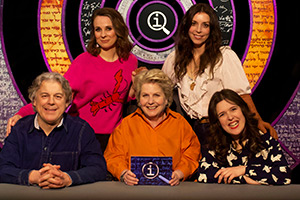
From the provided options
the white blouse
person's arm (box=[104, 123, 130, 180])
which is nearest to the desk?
person's arm (box=[104, 123, 130, 180])

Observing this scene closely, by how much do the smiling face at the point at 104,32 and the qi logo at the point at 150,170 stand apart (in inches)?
43.0

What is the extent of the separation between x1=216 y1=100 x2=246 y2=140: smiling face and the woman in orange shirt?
1.00 feet

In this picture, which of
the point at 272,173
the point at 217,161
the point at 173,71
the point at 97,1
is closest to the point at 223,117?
the point at 217,161

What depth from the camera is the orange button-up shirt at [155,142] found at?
2490mm

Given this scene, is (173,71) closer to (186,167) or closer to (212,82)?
(212,82)

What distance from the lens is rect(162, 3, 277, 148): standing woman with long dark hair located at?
275cm

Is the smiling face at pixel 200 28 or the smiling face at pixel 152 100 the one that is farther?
the smiling face at pixel 200 28

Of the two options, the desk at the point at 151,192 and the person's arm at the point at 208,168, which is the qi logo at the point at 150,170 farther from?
the person's arm at the point at 208,168

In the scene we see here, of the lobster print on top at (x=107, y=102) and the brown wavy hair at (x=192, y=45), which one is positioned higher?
the brown wavy hair at (x=192, y=45)

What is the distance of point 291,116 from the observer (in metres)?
3.71

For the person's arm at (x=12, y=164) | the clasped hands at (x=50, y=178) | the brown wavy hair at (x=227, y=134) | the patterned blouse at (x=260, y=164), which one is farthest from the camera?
the brown wavy hair at (x=227, y=134)

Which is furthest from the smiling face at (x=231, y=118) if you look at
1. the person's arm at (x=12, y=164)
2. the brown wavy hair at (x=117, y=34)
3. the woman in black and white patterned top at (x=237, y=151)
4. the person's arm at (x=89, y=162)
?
the person's arm at (x=12, y=164)

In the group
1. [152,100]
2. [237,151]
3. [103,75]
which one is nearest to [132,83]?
[103,75]

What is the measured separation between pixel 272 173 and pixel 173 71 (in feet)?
3.63
